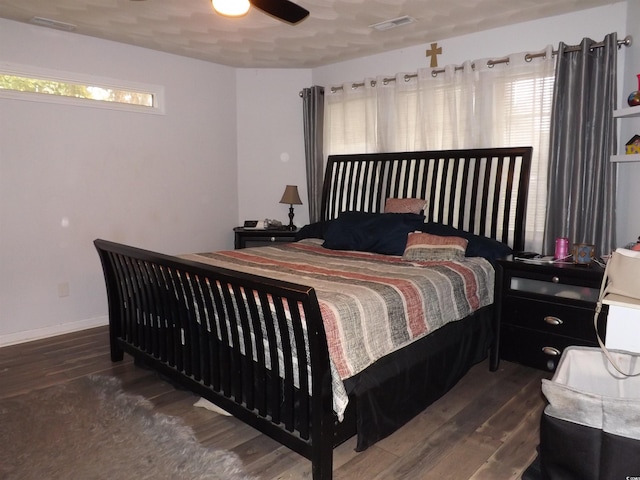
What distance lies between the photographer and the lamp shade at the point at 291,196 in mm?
4668

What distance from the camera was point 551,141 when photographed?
10.5ft

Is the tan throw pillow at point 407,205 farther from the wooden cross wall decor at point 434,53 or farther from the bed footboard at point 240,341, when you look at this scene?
the bed footboard at point 240,341

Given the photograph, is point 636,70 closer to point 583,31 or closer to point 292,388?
point 583,31

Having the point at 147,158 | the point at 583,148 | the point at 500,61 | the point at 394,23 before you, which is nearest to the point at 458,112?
the point at 500,61

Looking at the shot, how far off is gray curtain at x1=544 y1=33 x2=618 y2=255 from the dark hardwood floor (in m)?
0.99

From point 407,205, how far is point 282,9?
6.12 ft

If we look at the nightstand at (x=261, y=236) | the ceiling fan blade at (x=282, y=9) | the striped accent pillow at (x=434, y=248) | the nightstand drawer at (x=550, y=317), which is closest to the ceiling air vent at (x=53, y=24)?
the ceiling fan blade at (x=282, y=9)

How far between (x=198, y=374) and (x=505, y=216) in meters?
2.40

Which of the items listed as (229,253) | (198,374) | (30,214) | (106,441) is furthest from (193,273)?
(30,214)

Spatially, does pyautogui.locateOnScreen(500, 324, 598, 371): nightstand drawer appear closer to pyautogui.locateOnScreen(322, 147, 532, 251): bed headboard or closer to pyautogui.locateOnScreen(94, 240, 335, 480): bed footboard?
pyautogui.locateOnScreen(322, 147, 532, 251): bed headboard

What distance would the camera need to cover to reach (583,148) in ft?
10.1

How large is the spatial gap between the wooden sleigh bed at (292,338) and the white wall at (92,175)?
1.03 meters

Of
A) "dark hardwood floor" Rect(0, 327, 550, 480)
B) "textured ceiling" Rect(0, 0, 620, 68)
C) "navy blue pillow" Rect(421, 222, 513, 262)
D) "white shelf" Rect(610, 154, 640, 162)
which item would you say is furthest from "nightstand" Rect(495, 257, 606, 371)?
"textured ceiling" Rect(0, 0, 620, 68)

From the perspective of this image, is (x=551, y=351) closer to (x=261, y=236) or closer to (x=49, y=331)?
(x=261, y=236)
